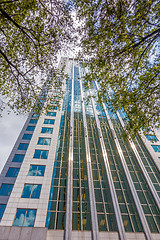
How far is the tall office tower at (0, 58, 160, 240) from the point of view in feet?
43.7

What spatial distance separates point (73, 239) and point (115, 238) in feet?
14.7

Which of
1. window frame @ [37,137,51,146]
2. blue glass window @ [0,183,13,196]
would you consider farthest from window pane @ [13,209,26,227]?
Answer: window frame @ [37,137,51,146]

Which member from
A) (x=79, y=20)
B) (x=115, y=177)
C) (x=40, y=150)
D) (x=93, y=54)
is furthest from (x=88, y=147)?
(x=79, y=20)

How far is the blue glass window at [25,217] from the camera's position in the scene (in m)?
12.9

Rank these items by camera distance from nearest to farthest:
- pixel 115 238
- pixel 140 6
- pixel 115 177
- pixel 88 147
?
pixel 140 6, pixel 115 238, pixel 115 177, pixel 88 147

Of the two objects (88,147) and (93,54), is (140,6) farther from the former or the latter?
(88,147)

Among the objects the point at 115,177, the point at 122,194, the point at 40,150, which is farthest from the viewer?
the point at 40,150

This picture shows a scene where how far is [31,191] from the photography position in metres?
15.5

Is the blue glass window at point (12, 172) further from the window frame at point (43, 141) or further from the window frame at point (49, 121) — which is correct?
the window frame at point (49, 121)

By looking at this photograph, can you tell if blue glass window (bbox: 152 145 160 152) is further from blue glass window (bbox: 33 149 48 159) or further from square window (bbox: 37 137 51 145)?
blue glass window (bbox: 33 149 48 159)

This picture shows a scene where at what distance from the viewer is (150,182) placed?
1828cm

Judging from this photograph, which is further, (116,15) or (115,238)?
(115,238)

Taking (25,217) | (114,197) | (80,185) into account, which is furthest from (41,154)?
(114,197)

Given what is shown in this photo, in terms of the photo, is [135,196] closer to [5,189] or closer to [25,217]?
[25,217]
